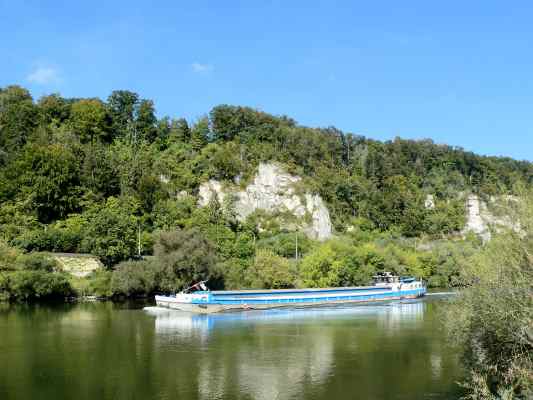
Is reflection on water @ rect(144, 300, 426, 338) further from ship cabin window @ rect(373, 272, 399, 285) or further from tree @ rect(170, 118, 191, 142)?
tree @ rect(170, 118, 191, 142)

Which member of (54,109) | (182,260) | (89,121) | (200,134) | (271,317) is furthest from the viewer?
(200,134)

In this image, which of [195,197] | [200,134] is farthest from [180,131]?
[195,197]

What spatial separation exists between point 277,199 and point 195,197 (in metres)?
12.8

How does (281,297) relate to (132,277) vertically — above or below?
below

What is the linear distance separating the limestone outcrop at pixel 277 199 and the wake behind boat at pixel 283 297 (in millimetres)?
18965

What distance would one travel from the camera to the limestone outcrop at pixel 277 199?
81000mm

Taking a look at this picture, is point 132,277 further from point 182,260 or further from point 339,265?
point 339,265

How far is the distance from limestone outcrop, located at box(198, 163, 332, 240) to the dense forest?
194 cm

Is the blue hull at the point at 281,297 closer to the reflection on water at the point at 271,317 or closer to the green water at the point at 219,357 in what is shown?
the reflection on water at the point at 271,317

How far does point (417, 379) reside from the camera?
24.1 metres

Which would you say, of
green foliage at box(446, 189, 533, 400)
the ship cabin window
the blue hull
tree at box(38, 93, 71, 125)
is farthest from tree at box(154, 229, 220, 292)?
tree at box(38, 93, 71, 125)

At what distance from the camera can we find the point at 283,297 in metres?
53.3

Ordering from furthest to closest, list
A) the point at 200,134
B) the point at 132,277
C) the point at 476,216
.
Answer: the point at 476,216 → the point at 200,134 → the point at 132,277

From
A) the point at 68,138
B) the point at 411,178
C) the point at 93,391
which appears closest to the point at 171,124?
the point at 68,138
